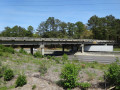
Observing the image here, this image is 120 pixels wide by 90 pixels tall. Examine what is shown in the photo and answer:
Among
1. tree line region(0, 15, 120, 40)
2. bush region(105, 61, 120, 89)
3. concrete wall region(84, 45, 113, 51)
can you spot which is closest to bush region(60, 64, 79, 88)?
bush region(105, 61, 120, 89)

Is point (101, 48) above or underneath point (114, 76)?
above

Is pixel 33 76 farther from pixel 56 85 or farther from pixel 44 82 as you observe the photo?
pixel 56 85

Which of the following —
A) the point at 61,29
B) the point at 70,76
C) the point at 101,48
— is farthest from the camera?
the point at 61,29

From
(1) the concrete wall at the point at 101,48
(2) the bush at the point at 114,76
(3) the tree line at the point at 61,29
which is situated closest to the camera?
(2) the bush at the point at 114,76

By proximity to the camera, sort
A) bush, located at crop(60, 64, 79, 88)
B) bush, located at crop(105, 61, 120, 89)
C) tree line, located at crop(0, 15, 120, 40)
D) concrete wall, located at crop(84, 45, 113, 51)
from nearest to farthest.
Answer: bush, located at crop(105, 61, 120, 89)
bush, located at crop(60, 64, 79, 88)
concrete wall, located at crop(84, 45, 113, 51)
tree line, located at crop(0, 15, 120, 40)

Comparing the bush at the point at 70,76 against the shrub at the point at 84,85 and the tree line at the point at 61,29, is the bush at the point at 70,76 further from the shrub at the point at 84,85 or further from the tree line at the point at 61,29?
the tree line at the point at 61,29

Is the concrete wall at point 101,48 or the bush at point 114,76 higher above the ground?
the concrete wall at point 101,48

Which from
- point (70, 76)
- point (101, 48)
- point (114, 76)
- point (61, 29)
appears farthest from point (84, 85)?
point (61, 29)

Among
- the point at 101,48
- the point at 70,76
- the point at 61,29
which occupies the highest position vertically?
the point at 61,29

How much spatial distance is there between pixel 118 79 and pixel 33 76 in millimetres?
6609

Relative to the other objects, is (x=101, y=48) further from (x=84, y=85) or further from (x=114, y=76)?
(x=84, y=85)

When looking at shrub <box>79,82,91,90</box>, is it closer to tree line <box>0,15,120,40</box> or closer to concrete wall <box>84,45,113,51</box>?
concrete wall <box>84,45,113,51</box>

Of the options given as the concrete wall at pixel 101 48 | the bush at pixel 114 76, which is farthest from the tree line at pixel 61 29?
the bush at pixel 114 76

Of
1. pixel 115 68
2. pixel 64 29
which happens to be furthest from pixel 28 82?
pixel 64 29
